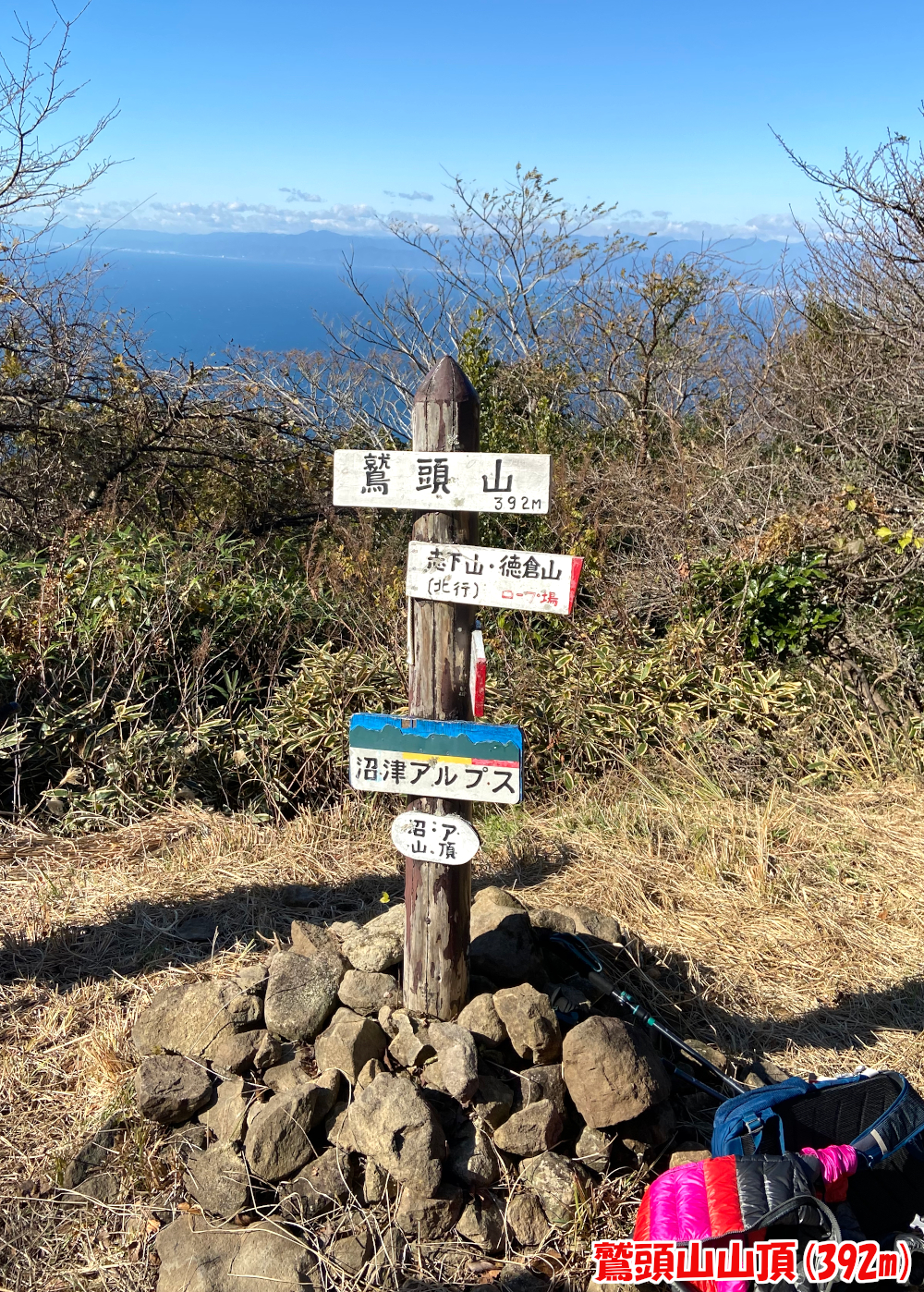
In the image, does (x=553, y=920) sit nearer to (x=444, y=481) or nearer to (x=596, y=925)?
(x=596, y=925)

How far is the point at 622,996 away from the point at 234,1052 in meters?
1.18

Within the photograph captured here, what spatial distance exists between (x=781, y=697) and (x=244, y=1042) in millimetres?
3658

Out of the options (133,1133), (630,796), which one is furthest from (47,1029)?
(630,796)

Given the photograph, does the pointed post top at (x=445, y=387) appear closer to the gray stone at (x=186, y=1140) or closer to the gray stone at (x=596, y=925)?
the gray stone at (x=596, y=925)

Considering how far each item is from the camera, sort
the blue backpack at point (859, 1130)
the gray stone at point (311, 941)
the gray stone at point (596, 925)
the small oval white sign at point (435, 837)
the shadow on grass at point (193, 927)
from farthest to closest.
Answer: the shadow on grass at point (193, 927) < the gray stone at point (596, 925) < the gray stone at point (311, 941) < the small oval white sign at point (435, 837) < the blue backpack at point (859, 1130)

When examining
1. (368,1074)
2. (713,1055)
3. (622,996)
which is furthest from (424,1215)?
(713,1055)

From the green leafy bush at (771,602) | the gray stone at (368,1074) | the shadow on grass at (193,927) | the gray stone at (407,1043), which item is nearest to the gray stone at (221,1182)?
the gray stone at (368,1074)

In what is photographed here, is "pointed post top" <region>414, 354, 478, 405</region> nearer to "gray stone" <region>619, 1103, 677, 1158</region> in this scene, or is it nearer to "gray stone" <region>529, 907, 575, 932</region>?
"gray stone" <region>529, 907, 575, 932</region>

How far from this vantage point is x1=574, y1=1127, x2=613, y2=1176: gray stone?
2367mm

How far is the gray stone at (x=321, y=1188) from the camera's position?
7.46ft

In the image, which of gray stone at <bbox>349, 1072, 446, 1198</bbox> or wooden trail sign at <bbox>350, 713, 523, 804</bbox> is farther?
wooden trail sign at <bbox>350, 713, 523, 804</bbox>

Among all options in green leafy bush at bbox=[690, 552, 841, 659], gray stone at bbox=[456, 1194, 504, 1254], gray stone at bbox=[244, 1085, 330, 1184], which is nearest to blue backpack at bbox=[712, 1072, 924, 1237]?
gray stone at bbox=[456, 1194, 504, 1254]

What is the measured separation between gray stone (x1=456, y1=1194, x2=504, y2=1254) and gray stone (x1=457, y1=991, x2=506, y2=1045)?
1.28 ft

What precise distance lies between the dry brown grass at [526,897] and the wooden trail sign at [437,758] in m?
1.12
